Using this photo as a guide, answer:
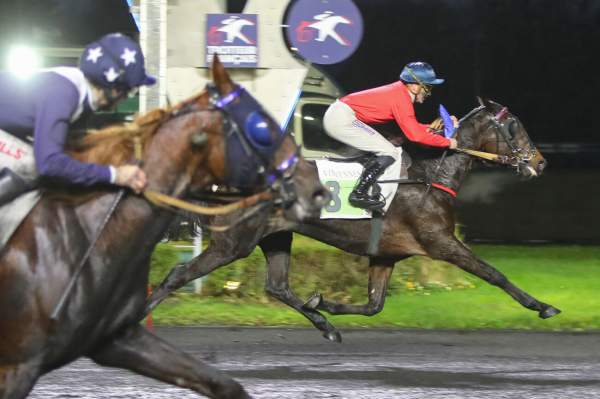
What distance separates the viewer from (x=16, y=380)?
15.1ft

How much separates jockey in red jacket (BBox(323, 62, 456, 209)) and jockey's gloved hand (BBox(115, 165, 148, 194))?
15.2ft

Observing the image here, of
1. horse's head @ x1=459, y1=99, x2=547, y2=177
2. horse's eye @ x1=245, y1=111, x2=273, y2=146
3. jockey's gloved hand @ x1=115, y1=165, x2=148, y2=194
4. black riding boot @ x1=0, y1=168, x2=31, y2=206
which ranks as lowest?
horse's head @ x1=459, y1=99, x2=547, y2=177

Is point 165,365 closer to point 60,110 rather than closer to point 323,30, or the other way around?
point 60,110

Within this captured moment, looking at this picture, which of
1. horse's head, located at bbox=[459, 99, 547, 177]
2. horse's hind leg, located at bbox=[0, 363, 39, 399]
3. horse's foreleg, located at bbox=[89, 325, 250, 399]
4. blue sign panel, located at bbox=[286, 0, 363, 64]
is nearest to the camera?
horse's hind leg, located at bbox=[0, 363, 39, 399]

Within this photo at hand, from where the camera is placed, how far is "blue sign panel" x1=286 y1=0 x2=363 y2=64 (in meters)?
11.2

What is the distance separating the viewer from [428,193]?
375 inches

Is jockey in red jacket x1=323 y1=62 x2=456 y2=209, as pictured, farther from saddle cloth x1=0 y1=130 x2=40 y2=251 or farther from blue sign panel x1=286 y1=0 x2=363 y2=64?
saddle cloth x1=0 y1=130 x2=40 y2=251

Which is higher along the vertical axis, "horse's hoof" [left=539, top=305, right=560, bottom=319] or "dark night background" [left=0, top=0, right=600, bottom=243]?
"dark night background" [left=0, top=0, right=600, bottom=243]

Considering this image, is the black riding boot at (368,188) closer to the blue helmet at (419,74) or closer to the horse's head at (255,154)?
the blue helmet at (419,74)

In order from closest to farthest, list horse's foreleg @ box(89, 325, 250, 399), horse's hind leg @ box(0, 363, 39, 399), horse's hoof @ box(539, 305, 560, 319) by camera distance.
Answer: horse's hind leg @ box(0, 363, 39, 399)
horse's foreleg @ box(89, 325, 250, 399)
horse's hoof @ box(539, 305, 560, 319)

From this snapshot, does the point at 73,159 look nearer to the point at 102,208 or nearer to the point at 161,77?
the point at 102,208

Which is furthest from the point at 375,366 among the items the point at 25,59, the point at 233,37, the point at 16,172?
the point at 25,59

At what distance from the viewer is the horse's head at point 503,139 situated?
9820mm

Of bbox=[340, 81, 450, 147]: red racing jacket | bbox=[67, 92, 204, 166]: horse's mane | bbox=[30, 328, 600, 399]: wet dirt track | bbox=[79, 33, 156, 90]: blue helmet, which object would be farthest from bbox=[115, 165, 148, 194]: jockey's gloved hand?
bbox=[340, 81, 450, 147]: red racing jacket
